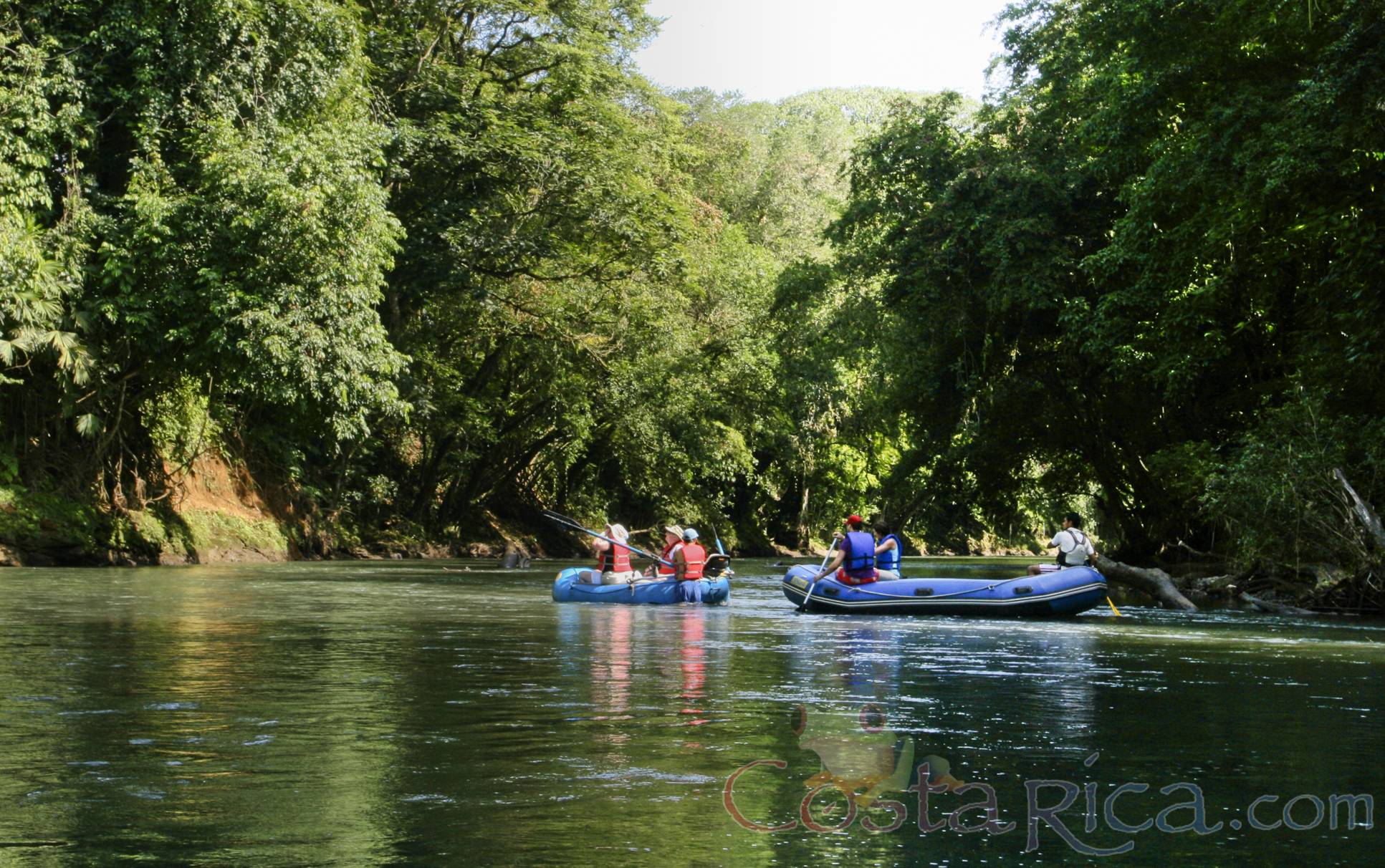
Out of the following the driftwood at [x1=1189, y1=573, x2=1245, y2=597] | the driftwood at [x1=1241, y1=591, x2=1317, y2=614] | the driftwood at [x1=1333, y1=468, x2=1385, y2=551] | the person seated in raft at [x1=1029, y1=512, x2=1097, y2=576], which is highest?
the driftwood at [x1=1333, y1=468, x2=1385, y2=551]

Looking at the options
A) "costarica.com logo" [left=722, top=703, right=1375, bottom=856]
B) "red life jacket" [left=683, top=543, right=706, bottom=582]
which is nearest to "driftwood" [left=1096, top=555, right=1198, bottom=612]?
"red life jacket" [left=683, top=543, right=706, bottom=582]

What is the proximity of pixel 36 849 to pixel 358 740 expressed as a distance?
2.49 m

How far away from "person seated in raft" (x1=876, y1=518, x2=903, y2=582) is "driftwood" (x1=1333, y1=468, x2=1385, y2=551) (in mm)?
5384

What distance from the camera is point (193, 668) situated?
35.2 feet

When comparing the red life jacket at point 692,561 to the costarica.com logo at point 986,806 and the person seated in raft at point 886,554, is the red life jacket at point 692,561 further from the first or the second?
Answer: the costarica.com logo at point 986,806

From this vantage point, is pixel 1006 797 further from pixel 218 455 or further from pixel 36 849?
pixel 218 455

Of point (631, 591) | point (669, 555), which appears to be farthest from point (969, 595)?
point (631, 591)

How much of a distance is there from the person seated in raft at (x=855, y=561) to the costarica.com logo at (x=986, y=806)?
39.0 feet

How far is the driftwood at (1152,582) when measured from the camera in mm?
20734

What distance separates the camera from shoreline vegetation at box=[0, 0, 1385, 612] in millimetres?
20359

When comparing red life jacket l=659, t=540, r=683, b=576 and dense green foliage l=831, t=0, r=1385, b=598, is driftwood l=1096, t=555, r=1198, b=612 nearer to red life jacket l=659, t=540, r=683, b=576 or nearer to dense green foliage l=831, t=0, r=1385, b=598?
dense green foliage l=831, t=0, r=1385, b=598

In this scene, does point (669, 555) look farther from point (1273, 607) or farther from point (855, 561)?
point (1273, 607)

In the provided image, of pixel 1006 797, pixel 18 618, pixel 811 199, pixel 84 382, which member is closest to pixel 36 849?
pixel 1006 797

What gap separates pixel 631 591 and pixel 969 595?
497 cm
